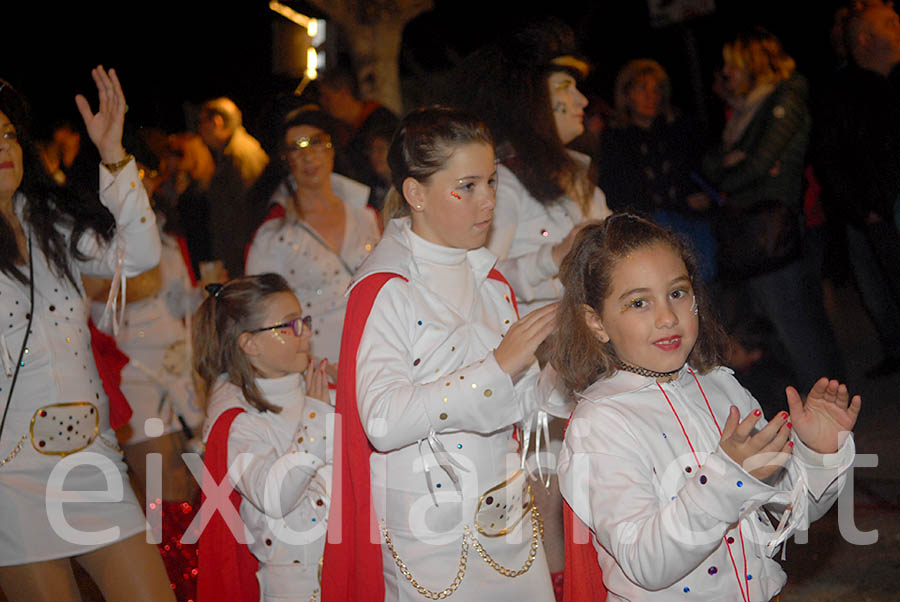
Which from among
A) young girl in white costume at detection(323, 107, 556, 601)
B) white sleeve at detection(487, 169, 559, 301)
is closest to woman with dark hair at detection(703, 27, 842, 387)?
white sleeve at detection(487, 169, 559, 301)

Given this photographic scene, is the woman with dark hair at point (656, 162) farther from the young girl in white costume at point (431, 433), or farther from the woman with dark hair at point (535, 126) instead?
the young girl in white costume at point (431, 433)

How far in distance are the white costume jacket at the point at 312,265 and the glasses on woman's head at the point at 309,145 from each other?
231 mm

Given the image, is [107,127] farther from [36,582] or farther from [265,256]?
[265,256]

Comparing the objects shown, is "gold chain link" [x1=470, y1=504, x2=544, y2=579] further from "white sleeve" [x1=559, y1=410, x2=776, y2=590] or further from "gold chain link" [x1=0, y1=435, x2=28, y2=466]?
"gold chain link" [x1=0, y1=435, x2=28, y2=466]

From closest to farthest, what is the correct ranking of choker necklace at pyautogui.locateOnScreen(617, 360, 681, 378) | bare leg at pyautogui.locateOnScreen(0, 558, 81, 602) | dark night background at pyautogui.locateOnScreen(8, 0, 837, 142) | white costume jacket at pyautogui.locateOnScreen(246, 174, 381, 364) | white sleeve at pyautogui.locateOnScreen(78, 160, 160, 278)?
choker necklace at pyautogui.locateOnScreen(617, 360, 681, 378)
bare leg at pyautogui.locateOnScreen(0, 558, 81, 602)
white sleeve at pyautogui.locateOnScreen(78, 160, 160, 278)
white costume jacket at pyautogui.locateOnScreen(246, 174, 381, 364)
dark night background at pyautogui.locateOnScreen(8, 0, 837, 142)

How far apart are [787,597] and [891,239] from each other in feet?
8.63

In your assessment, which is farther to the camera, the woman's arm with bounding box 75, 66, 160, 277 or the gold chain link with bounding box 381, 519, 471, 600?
the woman's arm with bounding box 75, 66, 160, 277

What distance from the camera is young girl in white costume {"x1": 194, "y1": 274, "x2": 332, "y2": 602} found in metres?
3.13

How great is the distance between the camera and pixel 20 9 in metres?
12.2

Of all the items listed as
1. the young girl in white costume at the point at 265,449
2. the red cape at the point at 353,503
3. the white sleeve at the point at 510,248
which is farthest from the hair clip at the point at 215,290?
the red cape at the point at 353,503

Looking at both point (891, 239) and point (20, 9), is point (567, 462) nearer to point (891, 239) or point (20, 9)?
point (891, 239)

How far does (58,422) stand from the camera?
295 cm

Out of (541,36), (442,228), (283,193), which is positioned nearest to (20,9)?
(283,193)

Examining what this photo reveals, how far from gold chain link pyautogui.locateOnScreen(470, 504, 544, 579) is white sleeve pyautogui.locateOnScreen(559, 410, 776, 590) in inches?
17.3
